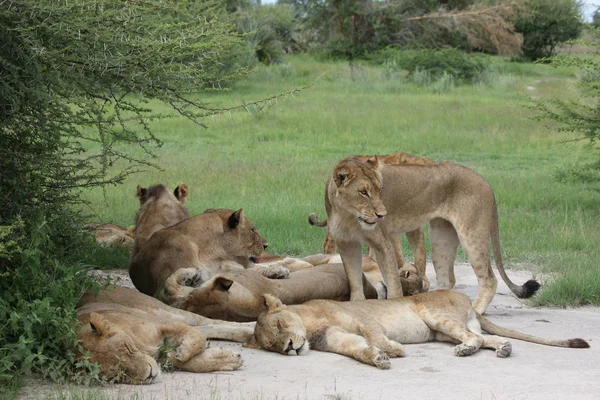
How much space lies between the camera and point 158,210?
29.5ft

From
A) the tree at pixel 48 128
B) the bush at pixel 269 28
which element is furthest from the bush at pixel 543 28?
the tree at pixel 48 128

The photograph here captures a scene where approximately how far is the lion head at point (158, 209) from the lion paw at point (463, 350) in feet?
10.6

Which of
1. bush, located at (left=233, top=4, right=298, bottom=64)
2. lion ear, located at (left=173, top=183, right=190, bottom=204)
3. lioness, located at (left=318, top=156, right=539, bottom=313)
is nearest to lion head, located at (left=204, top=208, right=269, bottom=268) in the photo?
lioness, located at (left=318, top=156, right=539, bottom=313)

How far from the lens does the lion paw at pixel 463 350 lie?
6.34m

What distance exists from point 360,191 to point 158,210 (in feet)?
7.57

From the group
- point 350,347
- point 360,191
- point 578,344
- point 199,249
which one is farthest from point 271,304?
point 578,344

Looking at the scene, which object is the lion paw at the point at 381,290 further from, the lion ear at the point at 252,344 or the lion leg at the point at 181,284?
the lion ear at the point at 252,344

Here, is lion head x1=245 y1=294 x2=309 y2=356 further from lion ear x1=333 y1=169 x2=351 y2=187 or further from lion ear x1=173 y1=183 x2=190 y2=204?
lion ear x1=173 y1=183 x2=190 y2=204

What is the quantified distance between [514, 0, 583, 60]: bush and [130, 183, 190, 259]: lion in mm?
36750

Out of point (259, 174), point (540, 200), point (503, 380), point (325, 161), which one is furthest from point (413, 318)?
point (325, 161)

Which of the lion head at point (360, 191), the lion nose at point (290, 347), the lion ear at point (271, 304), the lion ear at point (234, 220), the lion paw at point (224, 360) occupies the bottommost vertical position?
the lion nose at point (290, 347)

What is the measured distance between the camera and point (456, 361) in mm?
6234

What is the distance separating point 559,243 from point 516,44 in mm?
33640

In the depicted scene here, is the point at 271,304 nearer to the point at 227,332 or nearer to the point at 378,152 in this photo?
the point at 227,332
